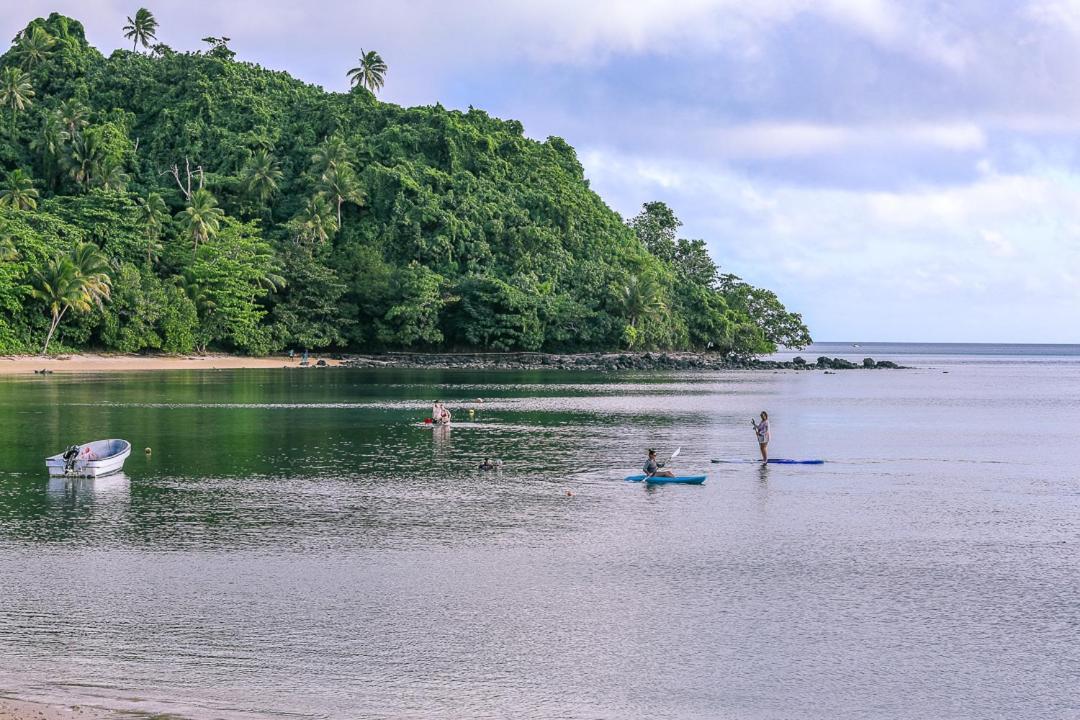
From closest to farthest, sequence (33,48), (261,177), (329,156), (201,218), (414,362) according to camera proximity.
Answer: (201,218) < (414,362) < (261,177) < (329,156) < (33,48)

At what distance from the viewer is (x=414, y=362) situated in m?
129

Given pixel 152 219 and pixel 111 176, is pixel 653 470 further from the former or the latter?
pixel 111 176

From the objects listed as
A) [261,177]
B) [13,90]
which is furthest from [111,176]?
[13,90]

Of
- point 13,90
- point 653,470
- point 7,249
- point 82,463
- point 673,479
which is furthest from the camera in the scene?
point 13,90

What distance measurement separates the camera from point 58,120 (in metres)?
142

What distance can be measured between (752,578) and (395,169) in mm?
128718

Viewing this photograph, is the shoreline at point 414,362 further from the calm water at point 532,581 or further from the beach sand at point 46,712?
the beach sand at point 46,712

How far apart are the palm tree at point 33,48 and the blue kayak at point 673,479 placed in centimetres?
16765

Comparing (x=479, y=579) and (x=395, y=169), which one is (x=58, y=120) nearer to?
(x=395, y=169)

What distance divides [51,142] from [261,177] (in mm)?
26840

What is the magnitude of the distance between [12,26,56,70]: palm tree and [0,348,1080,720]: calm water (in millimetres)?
146161

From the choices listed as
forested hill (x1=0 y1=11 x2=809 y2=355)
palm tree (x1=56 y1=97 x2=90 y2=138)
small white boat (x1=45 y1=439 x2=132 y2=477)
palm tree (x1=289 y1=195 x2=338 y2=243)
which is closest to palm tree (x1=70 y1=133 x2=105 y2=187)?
forested hill (x1=0 y1=11 x2=809 y2=355)

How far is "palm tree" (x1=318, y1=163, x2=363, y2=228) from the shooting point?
456 ft

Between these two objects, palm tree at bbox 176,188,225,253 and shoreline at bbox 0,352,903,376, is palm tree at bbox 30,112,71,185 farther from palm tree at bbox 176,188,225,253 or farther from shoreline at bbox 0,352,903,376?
shoreline at bbox 0,352,903,376
